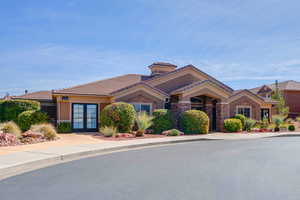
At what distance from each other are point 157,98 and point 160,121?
246cm

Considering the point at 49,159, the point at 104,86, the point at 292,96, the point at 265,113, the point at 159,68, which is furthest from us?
the point at 292,96

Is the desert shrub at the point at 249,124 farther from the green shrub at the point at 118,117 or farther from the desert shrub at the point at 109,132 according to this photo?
the desert shrub at the point at 109,132

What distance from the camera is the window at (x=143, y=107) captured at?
20.3 metres

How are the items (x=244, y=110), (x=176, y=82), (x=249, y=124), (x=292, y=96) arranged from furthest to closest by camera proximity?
(x=292, y=96) → (x=244, y=110) → (x=176, y=82) → (x=249, y=124)

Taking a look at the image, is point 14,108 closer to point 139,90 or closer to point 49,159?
point 139,90

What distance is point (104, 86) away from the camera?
74.1ft

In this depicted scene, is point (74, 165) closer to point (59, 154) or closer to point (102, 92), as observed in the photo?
point (59, 154)

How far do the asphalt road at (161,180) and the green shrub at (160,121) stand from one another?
984 centimetres

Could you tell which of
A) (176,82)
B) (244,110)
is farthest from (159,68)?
(244,110)

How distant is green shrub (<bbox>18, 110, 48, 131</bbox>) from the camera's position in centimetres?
1762

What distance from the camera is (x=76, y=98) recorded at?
65.2 feet

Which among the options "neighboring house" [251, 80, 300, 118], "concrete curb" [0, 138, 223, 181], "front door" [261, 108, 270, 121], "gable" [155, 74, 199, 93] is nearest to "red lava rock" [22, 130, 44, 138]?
"concrete curb" [0, 138, 223, 181]

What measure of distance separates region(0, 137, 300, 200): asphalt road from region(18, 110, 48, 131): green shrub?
35.3ft

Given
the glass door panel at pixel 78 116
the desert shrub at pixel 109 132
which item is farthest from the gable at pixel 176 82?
the desert shrub at pixel 109 132
